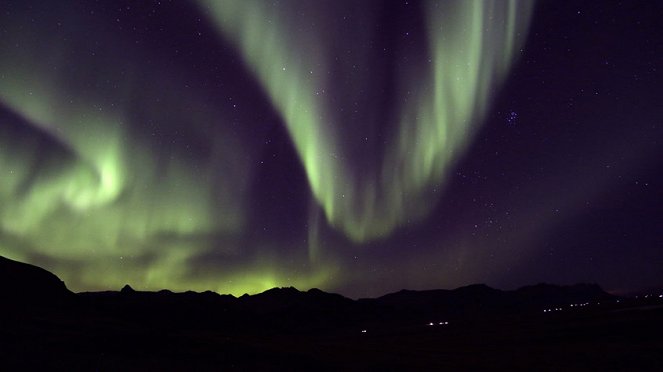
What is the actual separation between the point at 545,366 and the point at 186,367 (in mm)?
20396

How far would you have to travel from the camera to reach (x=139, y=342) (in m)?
38.8

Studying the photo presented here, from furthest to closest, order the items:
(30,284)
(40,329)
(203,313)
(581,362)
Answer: (203,313), (30,284), (40,329), (581,362)

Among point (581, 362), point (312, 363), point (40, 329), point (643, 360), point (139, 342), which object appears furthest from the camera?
point (40, 329)

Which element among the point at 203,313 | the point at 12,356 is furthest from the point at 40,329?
the point at 203,313

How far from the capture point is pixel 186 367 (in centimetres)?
2739

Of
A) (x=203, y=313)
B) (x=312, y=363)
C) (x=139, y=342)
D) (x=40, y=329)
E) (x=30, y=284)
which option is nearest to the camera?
(x=312, y=363)

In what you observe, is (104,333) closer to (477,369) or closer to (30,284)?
(477,369)

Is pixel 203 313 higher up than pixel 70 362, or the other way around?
pixel 203 313

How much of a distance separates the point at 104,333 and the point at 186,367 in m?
21.6

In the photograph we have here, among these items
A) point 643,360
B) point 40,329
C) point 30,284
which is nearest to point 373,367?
point 643,360

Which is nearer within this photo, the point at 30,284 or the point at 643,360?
the point at 643,360

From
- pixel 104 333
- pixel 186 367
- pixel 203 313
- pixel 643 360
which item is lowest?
pixel 643 360

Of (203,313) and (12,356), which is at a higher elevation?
(203,313)

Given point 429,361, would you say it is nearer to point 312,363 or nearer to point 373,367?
point 373,367
